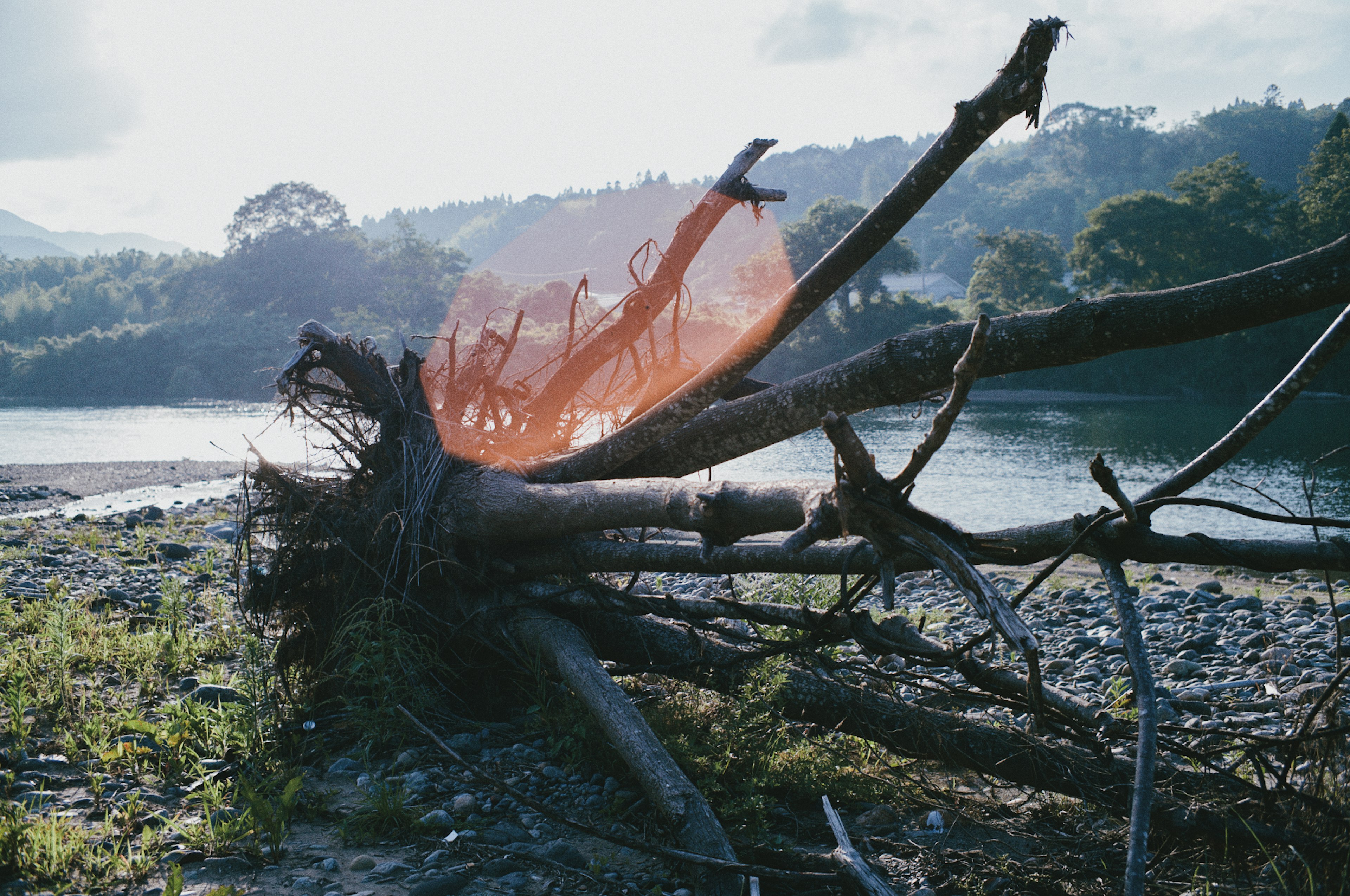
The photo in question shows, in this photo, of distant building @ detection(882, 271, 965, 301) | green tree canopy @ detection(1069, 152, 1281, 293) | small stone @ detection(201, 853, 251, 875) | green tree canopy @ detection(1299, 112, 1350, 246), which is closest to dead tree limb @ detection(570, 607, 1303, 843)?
small stone @ detection(201, 853, 251, 875)

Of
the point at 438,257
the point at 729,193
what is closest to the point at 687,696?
the point at 729,193

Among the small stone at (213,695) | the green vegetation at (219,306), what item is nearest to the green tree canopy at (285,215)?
the green vegetation at (219,306)

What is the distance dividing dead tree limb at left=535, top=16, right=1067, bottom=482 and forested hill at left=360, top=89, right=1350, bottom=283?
191ft

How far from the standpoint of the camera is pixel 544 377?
592cm

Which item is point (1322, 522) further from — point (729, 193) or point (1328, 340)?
point (729, 193)

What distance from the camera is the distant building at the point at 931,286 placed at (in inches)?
3027

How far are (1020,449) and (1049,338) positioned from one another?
20.2 m

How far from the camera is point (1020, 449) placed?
21000 millimetres

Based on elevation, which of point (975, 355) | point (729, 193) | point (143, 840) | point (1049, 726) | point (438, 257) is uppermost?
point (438, 257)

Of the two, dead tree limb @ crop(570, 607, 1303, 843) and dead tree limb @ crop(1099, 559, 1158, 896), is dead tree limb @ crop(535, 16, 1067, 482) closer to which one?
dead tree limb @ crop(570, 607, 1303, 843)

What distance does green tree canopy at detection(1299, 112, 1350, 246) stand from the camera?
104ft

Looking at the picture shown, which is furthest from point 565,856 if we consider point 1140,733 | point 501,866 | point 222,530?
point 222,530

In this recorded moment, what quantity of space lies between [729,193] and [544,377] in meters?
2.27

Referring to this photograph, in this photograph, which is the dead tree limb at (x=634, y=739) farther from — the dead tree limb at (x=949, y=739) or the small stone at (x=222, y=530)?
the small stone at (x=222, y=530)
